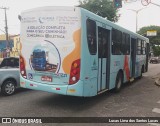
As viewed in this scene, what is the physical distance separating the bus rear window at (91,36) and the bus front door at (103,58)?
17.3 inches

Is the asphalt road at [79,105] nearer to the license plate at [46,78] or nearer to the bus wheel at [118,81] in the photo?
the bus wheel at [118,81]

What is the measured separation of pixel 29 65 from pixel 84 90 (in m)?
2.07

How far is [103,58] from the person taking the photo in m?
7.80

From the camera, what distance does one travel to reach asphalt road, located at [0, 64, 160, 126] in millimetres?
6512

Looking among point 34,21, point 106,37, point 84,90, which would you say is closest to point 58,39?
point 34,21

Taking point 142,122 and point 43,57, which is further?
point 43,57

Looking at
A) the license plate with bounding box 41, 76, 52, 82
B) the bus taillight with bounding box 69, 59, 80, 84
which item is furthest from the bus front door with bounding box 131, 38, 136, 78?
the license plate with bounding box 41, 76, 52, 82

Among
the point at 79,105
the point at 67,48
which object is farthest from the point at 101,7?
the point at 67,48

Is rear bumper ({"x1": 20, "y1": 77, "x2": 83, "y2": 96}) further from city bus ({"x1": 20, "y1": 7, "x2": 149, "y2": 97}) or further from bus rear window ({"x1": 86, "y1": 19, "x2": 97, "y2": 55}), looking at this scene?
bus rear window ({"x1": 86, "y1": 19, "x2": 97, "y2": 55})

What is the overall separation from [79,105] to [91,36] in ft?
7.75

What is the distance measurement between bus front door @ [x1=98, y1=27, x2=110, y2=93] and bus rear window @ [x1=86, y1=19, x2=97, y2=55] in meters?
0.44

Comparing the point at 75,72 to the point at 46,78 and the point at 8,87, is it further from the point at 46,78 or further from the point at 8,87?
the point at 8,87

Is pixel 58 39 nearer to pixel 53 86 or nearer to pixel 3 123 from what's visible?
pixel 53 86

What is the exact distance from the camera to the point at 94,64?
7.04 m
